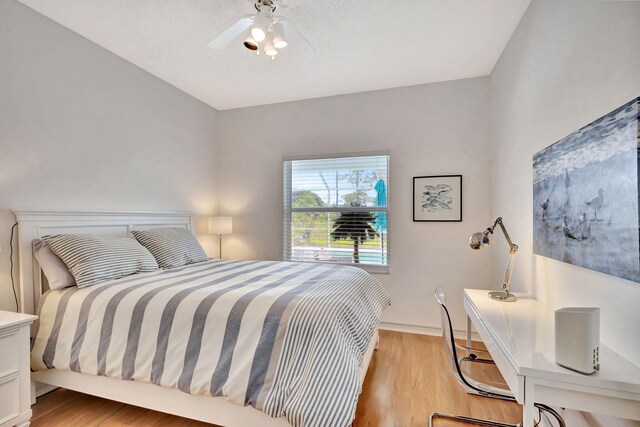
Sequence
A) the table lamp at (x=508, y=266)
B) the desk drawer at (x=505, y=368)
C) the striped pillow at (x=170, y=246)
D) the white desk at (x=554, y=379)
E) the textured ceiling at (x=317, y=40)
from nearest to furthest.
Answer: the white desk at (x=554, y=379) → the desk drawer at (x=505, y=368) → the table lamp at (x=508, y=266) → the textured ceiling at (x=317, y=40) → the striped pillow at (x=170, y=246)

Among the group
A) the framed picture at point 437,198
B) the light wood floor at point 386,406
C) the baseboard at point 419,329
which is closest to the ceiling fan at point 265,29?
the framed picture at point 437,198

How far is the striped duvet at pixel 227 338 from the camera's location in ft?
4.61

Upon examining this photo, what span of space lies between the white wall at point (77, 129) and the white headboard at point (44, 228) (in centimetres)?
7

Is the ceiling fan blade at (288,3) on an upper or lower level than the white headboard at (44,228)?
upper

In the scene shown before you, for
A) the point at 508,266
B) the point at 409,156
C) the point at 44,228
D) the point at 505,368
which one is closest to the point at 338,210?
the point at 409,156

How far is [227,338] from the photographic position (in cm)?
156

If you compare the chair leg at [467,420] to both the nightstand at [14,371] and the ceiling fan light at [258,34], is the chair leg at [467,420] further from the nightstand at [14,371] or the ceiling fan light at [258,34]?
the ceiling fan light at [258,34]

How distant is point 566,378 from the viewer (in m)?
1.07

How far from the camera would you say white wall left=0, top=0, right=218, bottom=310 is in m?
2.06

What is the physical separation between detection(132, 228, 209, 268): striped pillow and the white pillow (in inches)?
25.7

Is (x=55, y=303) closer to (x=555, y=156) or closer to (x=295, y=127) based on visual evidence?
(x=295, y=127)

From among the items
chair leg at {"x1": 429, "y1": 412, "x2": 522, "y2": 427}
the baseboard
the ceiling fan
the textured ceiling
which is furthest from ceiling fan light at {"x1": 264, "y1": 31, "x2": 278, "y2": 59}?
the baseboard

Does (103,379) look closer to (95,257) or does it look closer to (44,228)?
(95,257)

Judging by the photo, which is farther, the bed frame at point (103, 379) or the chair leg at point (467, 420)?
the chair leg at point (467, 420)
